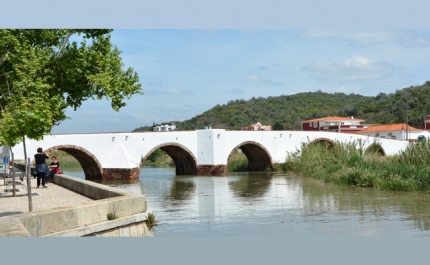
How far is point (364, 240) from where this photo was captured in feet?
31.1

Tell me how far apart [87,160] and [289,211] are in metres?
15.7

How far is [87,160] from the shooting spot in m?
27.9

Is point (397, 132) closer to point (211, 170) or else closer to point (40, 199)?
point (211, 170)

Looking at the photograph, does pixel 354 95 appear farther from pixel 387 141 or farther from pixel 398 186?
pixel 398 186

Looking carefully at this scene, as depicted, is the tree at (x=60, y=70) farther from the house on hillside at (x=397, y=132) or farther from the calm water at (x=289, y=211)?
the house on hillside at (x=397, y=132)

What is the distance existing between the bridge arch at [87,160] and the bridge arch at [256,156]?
7974 mm

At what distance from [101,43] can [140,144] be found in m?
15.7

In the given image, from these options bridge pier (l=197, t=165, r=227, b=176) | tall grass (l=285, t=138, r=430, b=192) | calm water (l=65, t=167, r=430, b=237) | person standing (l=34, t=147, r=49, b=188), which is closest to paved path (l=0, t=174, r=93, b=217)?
person standing (l=34, t=147, r=49, b=188)

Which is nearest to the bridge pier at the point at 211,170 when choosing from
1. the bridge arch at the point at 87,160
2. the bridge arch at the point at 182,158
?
the bridge arch at the point at 182,158

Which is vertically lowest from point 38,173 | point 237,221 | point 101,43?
point 237,221

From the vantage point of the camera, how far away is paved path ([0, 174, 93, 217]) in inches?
400

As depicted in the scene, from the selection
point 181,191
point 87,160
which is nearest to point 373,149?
point 181,191

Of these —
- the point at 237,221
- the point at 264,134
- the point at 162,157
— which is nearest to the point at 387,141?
the point at 264,134

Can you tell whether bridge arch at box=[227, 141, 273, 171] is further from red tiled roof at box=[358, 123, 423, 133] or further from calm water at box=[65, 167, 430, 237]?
red tiled roof at box=[358, 123, 423, 133]
